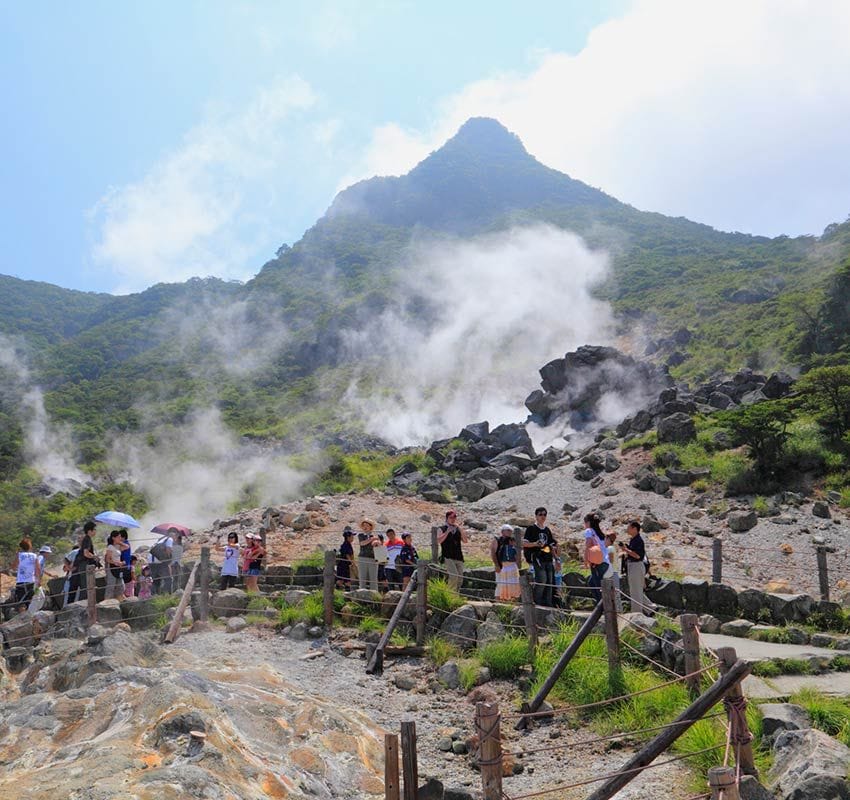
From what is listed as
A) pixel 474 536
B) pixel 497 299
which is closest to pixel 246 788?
pixel 474 536

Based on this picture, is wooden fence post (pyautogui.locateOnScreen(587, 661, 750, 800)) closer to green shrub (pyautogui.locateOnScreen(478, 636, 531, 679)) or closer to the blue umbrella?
green shrub (pyautogui.locateOnScreen(478, 636, 531, 679))

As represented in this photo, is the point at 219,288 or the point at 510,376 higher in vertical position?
the point at 219,288

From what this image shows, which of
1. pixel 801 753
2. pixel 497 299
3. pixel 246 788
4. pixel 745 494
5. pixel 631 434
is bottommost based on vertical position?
pixel 246 788

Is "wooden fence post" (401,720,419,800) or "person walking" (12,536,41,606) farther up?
"person walking" (12,536,41,606)

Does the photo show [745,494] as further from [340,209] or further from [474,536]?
[340,209]

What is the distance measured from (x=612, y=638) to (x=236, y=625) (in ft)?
21.0

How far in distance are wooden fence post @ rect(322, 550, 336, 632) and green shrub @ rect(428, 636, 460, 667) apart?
201 cm

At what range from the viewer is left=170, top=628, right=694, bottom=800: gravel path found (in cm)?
666

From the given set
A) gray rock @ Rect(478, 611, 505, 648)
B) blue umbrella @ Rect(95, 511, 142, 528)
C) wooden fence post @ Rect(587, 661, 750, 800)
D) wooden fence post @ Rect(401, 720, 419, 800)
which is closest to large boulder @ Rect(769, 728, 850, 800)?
wooden fence post @ Rect(587, 661, 750, 800)

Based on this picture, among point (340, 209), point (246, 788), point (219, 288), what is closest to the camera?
point (246, 788)

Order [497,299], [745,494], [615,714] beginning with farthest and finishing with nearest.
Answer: [497,299] < [745,494] < [615,714]

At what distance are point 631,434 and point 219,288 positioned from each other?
77.1 m

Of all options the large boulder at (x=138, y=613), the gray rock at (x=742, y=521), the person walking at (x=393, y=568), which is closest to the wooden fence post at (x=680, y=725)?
the person walking at (x=393, y=568)

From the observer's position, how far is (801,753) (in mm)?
5391
